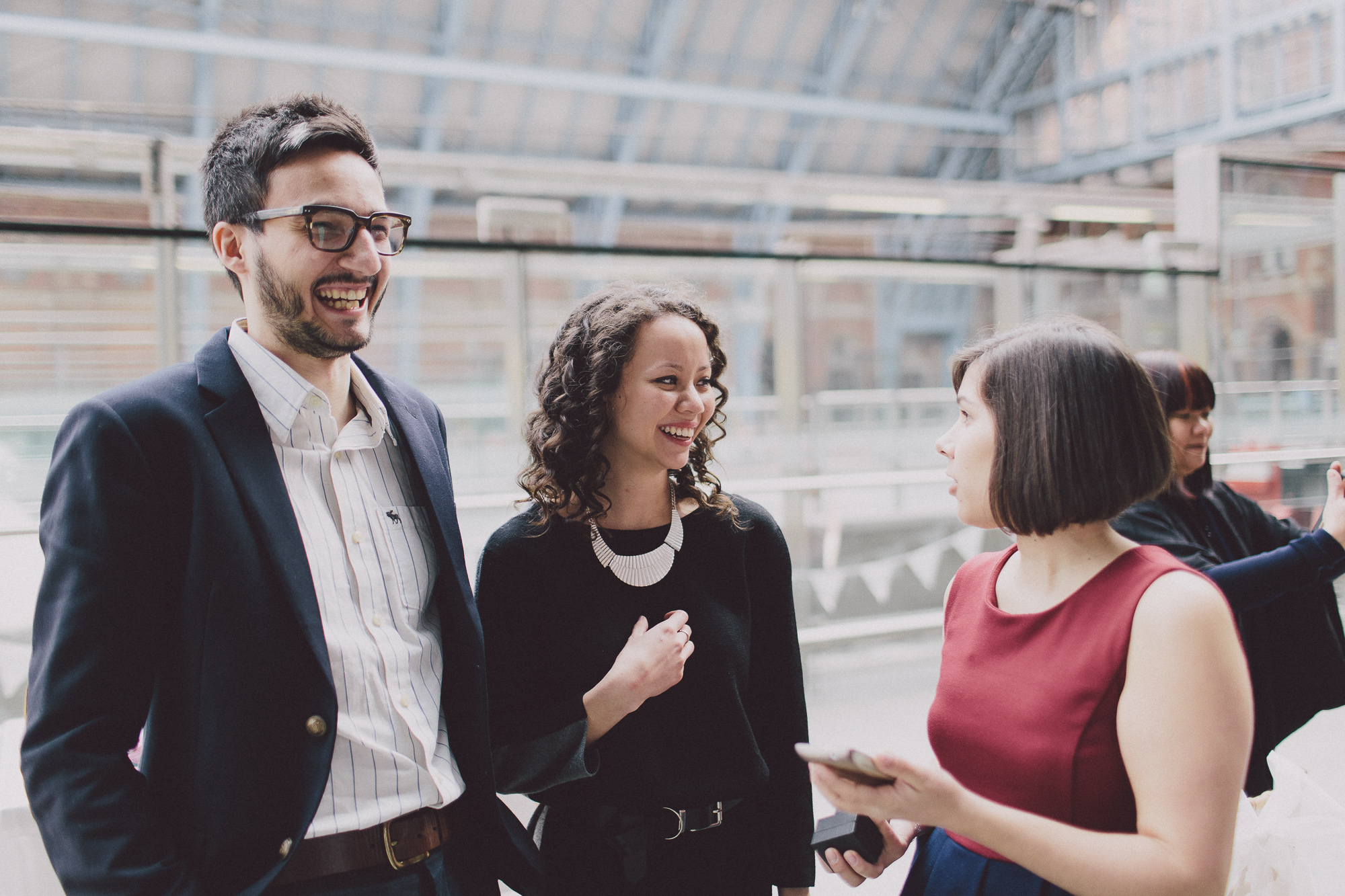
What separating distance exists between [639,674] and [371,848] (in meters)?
0.42

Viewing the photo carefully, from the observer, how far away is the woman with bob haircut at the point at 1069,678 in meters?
0.95

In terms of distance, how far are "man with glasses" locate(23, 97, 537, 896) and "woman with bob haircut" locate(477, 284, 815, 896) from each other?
0.14 metres

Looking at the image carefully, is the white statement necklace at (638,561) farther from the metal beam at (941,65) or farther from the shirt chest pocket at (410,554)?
the metal beam at (941,65)

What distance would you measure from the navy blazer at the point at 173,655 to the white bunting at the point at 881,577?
4.62 metres

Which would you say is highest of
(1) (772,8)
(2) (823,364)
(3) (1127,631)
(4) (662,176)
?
(1) (772,8)

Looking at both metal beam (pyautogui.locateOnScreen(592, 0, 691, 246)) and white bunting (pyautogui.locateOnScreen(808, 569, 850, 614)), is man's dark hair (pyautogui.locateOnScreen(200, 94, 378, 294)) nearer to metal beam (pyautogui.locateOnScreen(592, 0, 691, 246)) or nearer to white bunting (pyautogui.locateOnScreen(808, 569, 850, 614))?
white bunting (pyautogui.locateOnScreen(808, 569, 850, 614))

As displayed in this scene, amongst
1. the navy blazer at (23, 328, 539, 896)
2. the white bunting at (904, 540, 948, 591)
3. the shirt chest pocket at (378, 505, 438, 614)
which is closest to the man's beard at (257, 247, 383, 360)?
the navy blazer at (23, 328, 539, 896)

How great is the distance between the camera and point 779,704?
5.10 feet

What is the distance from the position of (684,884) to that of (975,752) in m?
0.52

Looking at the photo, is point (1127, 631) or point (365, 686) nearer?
point (1127, 631)

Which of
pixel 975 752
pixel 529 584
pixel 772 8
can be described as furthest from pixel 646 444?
pixel 772 8

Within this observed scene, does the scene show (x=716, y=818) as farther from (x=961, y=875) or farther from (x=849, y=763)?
(x=849, y=763)

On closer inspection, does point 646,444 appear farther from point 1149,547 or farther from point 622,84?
point 622,84

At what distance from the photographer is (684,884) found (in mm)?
1408
